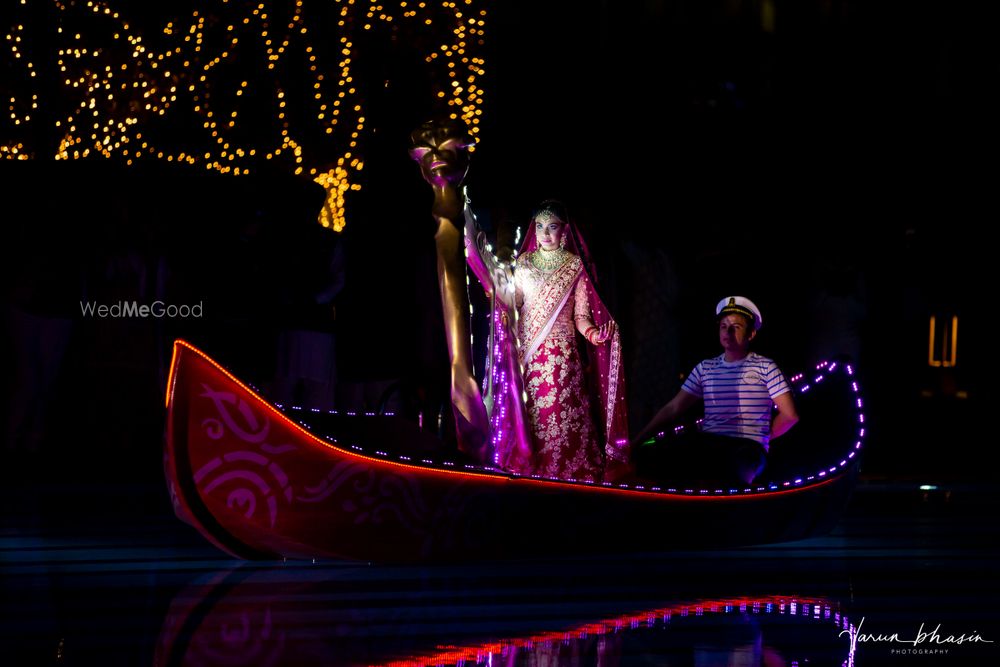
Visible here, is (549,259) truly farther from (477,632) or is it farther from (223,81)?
(223,81)

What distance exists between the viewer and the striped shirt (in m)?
7.34

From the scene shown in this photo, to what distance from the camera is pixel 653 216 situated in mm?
15320

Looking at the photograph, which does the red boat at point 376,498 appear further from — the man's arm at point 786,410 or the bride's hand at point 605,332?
the bride's hand at point 605,332

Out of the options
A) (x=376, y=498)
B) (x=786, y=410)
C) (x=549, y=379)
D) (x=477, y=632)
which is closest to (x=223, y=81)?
(x=549, y=379)

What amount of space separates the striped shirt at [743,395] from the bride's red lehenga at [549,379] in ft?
1.47

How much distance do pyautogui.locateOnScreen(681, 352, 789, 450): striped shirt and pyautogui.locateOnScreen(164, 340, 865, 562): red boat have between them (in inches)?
13.9

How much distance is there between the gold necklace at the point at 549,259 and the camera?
7641mm

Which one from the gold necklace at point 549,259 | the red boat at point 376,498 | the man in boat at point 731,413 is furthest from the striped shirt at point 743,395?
the gold necklace at point 549,259

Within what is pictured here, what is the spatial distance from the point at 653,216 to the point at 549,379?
25.9 feet

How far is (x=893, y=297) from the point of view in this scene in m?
15.8

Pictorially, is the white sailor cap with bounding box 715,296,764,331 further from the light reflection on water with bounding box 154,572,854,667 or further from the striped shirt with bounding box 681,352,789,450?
the light reflection on water with bounding box 154,572,854,667

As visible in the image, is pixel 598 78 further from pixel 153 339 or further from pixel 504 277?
pixel 504 277

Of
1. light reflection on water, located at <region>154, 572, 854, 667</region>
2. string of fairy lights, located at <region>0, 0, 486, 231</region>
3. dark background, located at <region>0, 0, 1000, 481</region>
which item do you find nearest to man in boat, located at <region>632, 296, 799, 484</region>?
dark background, located at <region>0, 0, 1000, 481</region>

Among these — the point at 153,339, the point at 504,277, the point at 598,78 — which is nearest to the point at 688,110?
the point at 598,78
